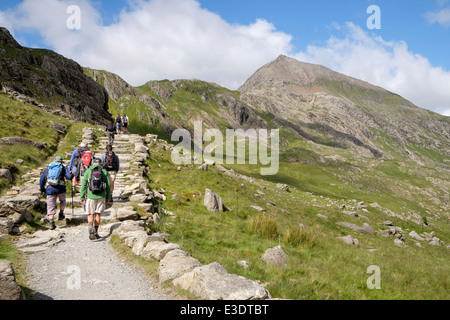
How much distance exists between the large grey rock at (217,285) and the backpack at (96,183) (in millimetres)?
6053

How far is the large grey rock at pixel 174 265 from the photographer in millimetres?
7676

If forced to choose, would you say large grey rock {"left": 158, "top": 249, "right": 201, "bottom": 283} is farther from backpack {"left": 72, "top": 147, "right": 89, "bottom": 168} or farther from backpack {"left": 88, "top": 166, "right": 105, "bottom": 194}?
backpack {"left": 72, "top": 147, "right": 89, "bottom": 168}

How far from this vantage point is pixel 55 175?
12.6m

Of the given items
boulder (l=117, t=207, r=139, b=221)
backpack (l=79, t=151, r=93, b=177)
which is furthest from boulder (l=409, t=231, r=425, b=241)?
backpack (l=79, t=151, r=93, b=177)

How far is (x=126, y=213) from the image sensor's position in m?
13.6

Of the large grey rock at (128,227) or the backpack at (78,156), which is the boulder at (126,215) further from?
the backpack at (78,156)

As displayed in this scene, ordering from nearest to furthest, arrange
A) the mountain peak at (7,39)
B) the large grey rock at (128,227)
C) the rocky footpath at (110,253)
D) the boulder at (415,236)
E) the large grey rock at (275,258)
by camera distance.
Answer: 1. the rocky footpath at (110,253)
2. the large grey rock at (275,258)
3. the large grey rock at (128,227)
4. the boulder at (415,236)
5. the mountain peak at (7,39)

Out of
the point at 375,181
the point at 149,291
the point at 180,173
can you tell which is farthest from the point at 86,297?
the point at 375,181

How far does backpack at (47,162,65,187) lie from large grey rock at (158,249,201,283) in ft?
24.6

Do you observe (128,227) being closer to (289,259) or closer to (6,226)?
(6,226)

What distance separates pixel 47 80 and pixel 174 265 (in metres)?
79.4

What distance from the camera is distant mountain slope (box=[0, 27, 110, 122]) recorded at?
192 feet

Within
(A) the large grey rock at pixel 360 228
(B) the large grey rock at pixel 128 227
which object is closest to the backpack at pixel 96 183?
(B) the large grey rock at pixel 128 227
